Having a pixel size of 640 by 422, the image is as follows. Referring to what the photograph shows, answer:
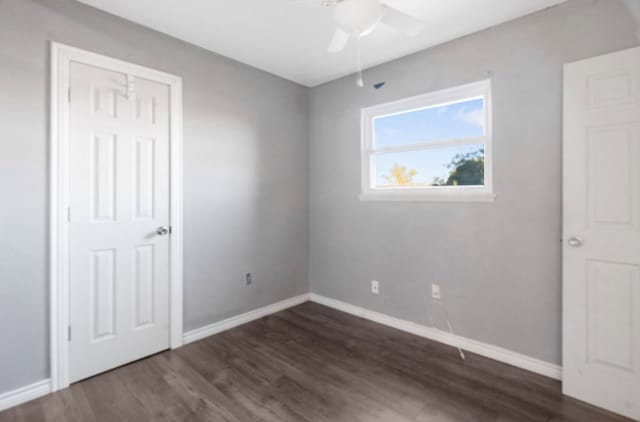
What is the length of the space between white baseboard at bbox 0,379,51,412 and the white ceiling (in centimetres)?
254

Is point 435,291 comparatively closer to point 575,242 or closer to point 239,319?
point 575,242

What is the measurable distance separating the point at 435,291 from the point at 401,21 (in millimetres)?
2133

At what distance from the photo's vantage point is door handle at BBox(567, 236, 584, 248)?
198 cm

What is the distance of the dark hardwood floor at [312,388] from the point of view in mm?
1844

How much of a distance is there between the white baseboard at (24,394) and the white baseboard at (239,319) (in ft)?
3.00

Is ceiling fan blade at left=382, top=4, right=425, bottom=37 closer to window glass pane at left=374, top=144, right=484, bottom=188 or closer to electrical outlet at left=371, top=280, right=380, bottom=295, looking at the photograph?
window glass pane at left=374, top=144, right=484, bottom=188

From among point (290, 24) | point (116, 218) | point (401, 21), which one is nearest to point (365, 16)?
point (401, 21)

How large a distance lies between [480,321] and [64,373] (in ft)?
9.96

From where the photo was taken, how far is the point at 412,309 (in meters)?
2.94

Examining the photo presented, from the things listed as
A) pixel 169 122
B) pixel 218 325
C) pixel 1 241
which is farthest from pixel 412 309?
pixel 1 241

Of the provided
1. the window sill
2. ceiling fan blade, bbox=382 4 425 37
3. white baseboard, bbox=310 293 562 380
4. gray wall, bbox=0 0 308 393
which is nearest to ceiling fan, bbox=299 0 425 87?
ceiling fan blade, bbox=382 4 425 37

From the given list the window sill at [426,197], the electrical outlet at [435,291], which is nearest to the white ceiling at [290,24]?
the window sill at [426,197]

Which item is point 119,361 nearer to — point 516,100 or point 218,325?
point 218,325

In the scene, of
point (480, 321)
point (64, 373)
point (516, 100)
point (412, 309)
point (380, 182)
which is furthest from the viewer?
point (380, 182)
